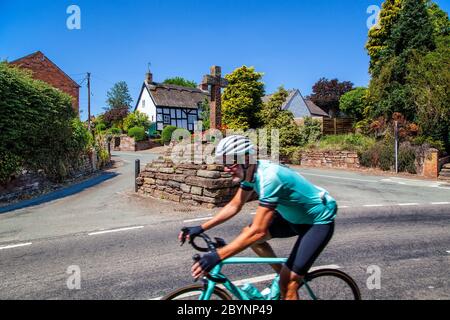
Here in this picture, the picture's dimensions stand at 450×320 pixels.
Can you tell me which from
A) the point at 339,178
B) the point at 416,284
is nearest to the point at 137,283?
the point at 416,284

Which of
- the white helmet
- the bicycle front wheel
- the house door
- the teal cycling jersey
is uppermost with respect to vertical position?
the house door

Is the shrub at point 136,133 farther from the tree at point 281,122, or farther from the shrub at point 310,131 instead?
the shrub at point 310,131

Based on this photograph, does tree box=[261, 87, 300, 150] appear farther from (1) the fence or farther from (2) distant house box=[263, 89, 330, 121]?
(2) distant house box=[263, 89, 330, 121]

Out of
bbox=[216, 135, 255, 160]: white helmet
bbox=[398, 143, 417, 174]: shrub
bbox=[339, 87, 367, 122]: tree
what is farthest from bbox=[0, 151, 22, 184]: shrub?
bbox=[339, 87, 367, 122]: tree

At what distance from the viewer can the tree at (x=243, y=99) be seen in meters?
28.6

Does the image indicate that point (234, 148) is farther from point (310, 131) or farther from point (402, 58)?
point (310, 131)

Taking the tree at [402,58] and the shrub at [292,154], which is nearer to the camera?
the tree at [402,58]

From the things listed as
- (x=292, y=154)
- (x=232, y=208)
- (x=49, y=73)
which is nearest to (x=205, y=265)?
(x=232, y=208)

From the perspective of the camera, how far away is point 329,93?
5372 cm

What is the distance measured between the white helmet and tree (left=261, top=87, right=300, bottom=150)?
75.9ft

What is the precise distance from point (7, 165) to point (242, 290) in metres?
11.7

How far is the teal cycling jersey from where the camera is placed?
284cm

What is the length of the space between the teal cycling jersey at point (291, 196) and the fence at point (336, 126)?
83.5ft

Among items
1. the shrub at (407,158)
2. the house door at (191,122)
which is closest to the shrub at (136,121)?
the house door at (191,122)
